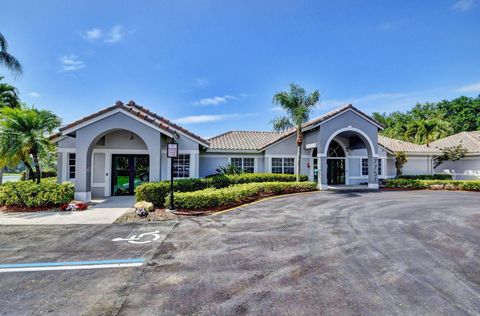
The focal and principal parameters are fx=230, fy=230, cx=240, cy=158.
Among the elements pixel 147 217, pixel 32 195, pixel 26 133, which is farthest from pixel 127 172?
pixel 147 217

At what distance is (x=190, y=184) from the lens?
39.0 ft

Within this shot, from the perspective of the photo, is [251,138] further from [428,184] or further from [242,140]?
[428,184]

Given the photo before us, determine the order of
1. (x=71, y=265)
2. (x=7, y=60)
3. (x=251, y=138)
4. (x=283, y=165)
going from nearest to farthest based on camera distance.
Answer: (x=71, y=265) < (x=7, y=60) < (x=283, y=165) < (x=251, y=138)

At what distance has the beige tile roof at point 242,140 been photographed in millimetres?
18172

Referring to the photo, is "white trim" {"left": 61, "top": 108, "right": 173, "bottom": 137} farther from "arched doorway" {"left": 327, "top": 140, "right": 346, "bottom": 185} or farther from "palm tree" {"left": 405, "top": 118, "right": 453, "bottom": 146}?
"palm tree" {"left": 405, "top": 118, "right": 453, "bottom": 146}

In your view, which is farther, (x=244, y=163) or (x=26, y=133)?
(x=244, y=163)

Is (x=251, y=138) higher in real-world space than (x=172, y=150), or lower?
higher

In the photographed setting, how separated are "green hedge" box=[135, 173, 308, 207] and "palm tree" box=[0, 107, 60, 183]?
5.83m

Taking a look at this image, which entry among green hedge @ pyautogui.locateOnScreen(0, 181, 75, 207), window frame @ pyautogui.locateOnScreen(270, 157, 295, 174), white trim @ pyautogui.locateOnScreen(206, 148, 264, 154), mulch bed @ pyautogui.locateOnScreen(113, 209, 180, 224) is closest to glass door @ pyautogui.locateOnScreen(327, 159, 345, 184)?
window frame @ pyautogui.locateOnScreen(270, 157, 295, 174)

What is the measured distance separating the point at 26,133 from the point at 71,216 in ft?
17.5

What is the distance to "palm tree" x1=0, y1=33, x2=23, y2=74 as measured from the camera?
671 inches

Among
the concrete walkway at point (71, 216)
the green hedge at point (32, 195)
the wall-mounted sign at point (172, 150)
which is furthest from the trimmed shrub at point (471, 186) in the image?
the green hedge at point (32, 195)

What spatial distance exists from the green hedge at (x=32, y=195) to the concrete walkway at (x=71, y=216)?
0.71m

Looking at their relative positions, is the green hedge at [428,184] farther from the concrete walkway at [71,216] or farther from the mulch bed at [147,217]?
the concrete walkway at [71,216]
